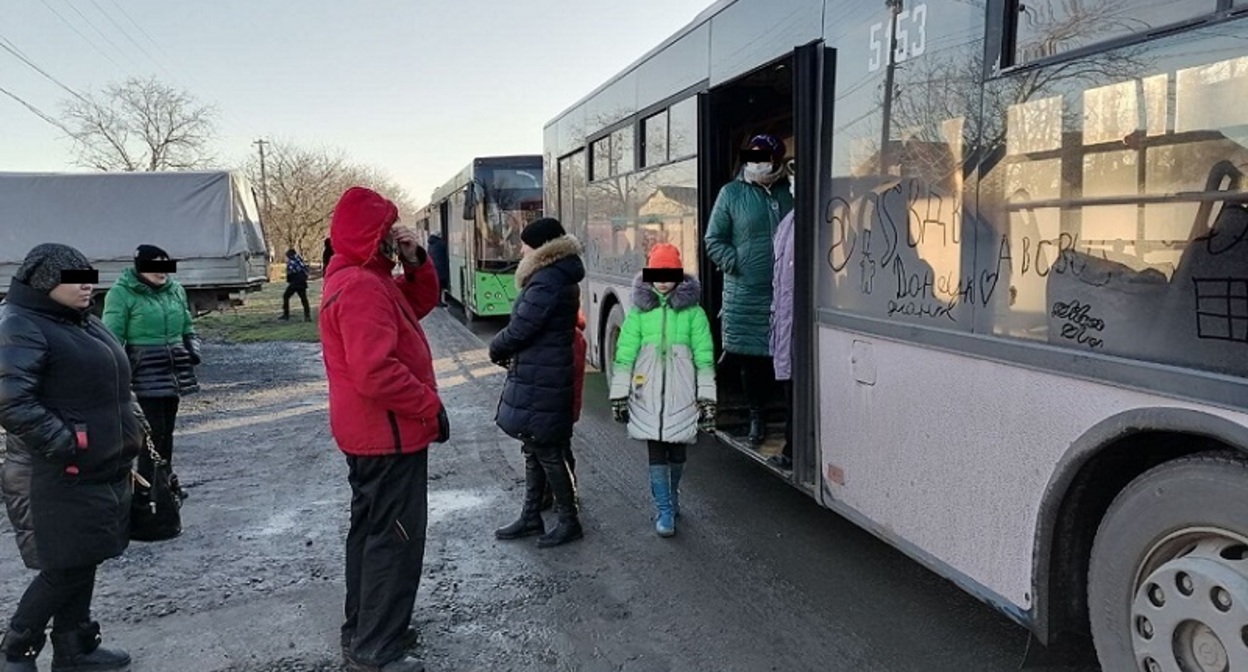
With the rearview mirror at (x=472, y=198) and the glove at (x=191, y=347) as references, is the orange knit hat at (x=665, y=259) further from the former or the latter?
the rearview mirror at (x=472, y=198)

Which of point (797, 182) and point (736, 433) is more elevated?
point (797, 182)

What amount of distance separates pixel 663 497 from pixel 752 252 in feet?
5.20

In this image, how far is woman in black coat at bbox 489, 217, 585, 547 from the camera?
4.71 metres

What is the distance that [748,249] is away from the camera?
5441 millimetres

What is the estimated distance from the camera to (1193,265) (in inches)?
89.4

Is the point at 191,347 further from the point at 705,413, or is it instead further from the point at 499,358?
the point at 705,413

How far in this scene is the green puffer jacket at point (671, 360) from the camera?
4.94 m

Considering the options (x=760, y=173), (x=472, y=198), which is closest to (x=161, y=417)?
(x=760, y=173)

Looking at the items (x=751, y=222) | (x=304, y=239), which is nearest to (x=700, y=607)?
(x=751, y=222)

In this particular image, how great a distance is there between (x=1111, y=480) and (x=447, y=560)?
336cm

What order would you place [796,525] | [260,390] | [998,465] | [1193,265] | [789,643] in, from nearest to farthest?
[1193,265] → [998,465] → [789,643] → [796,525] → [260,390]

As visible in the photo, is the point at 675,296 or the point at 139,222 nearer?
the point at 675,296

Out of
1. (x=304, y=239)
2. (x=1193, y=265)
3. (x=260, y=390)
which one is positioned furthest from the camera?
(x=304, y=239)

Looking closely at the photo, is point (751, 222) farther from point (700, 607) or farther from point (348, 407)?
point (348, 407)
